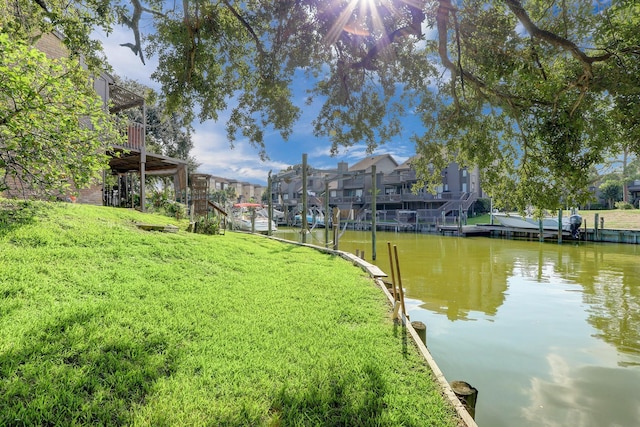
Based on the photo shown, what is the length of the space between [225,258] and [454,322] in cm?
557

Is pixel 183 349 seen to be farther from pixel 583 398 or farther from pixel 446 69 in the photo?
pixel 446 69

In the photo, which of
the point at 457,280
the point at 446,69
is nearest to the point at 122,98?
the point at 446,69

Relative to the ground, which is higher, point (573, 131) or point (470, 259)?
point (573, 131)

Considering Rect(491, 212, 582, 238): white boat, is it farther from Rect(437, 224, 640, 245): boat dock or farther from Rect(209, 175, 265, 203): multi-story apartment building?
Rect(209, 175, 265, 203): multi-story apartment building

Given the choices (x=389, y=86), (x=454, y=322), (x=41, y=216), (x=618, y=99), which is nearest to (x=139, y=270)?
(x=41, y=216)

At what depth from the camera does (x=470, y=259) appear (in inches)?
692

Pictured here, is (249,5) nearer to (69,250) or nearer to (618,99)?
(69,250)

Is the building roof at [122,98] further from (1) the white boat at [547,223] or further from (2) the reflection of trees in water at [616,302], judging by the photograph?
(1) the white boat at [547,223]

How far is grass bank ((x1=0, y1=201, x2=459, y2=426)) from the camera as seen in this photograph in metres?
2.57

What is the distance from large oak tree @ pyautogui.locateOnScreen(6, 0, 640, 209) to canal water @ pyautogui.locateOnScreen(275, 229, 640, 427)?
278 cm

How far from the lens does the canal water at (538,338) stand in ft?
14.2

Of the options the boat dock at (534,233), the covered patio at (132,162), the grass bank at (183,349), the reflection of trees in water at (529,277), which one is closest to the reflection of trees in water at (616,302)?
the reflection of trees in water at (529,277)

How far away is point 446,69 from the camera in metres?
7.32

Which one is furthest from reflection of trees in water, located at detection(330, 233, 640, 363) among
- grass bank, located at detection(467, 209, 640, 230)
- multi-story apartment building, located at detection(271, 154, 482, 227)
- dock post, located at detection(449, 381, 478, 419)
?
multi-story apartment building, located at detection(271, 154, 482, 227)
